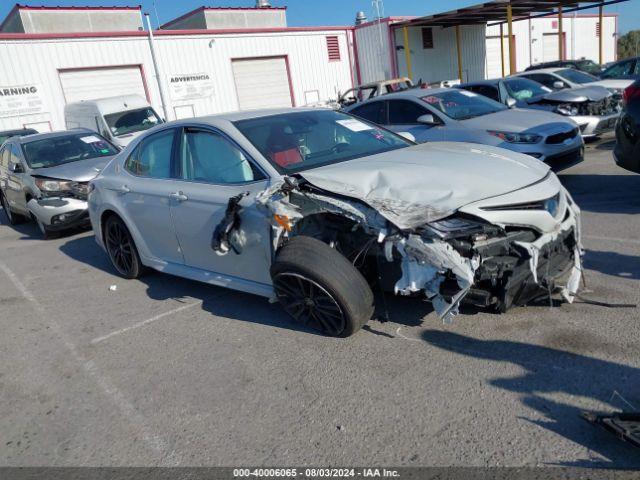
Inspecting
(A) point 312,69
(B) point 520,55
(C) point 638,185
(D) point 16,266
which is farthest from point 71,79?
(B) point 520,55

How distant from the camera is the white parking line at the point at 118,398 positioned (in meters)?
2.89

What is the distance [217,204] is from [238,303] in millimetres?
1027

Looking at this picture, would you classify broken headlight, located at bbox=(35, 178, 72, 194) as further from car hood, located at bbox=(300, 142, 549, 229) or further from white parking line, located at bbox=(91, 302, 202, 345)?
car hood, located at bbox=(300, 142, 549, 229)

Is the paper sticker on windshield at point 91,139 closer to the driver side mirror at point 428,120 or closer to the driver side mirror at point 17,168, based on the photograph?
the driver side mirror at point 17,168

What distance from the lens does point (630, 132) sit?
19.4ft

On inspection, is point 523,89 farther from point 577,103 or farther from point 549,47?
point 549,47

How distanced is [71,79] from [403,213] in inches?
803

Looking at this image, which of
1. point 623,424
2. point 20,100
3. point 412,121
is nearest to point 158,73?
point 20,100

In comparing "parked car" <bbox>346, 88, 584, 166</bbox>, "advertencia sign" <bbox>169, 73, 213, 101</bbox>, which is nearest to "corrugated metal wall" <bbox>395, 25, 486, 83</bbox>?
"advertencia sign" <bbox>169, 73, 213, 101</bbox>

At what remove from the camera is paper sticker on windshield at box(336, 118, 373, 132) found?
482cm

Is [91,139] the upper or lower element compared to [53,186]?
upper

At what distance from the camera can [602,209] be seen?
6250 mm

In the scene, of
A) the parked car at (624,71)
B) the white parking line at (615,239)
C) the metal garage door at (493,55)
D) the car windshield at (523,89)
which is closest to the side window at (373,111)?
the car windshield at (523,89)

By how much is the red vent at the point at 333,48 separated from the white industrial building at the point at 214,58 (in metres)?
0.05
